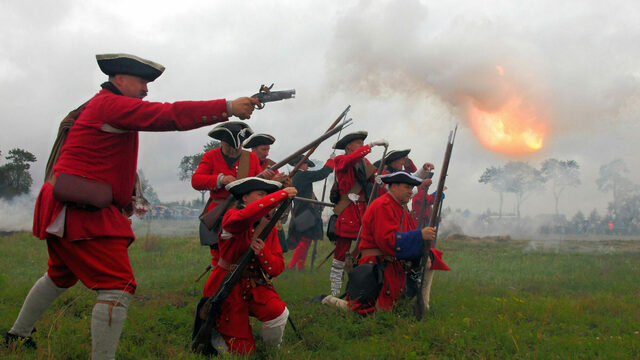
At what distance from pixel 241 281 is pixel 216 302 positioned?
0.34 meters

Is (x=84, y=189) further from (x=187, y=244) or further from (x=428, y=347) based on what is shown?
(x=187, y=244)

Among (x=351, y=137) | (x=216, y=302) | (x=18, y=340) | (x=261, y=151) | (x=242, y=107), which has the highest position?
(x=351, y=137)

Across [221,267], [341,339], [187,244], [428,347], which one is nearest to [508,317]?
[428,347]

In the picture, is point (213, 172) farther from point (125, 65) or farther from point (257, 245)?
point (125, 65)

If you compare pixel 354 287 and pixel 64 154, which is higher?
pixel 64 154

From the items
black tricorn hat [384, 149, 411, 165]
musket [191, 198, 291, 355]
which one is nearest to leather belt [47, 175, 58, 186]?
musket [191, 198, 291, 355]

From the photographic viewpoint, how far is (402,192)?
228 inches

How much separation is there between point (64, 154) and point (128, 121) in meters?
0.62

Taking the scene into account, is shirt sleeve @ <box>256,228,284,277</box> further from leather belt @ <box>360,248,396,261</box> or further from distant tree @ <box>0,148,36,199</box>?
distant tree @ <box>0,148,36,199</box>

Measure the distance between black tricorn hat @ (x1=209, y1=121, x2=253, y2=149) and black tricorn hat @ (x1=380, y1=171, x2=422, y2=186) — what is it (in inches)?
82.2

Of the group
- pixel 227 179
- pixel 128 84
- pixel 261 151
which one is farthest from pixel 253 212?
Result: pixel 261 151

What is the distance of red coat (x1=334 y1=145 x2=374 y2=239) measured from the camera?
696cm

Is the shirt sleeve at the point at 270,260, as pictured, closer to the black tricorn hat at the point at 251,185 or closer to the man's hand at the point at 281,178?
the black tricorn hat at the point at 251,185

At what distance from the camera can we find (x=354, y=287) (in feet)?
18.6
